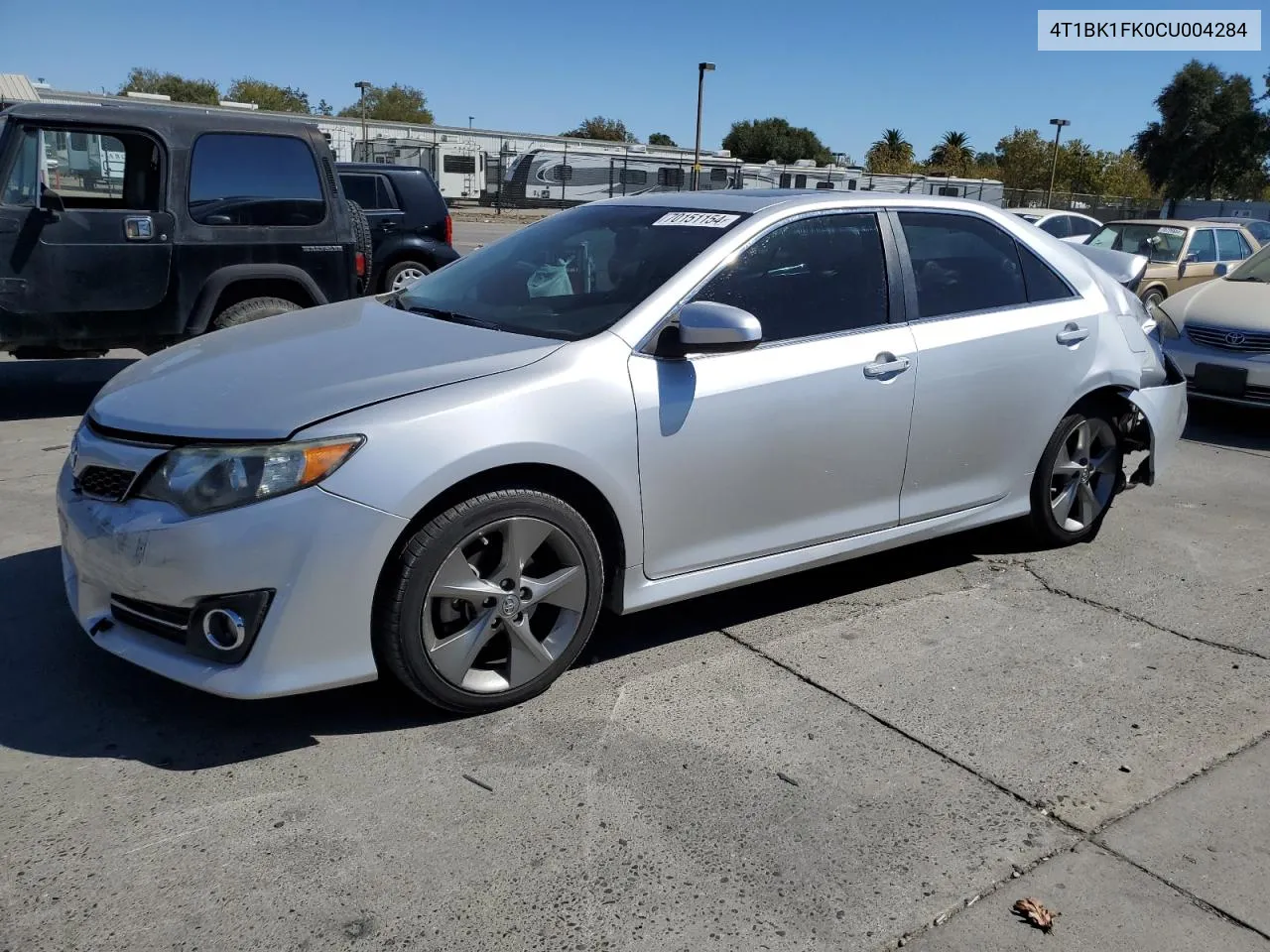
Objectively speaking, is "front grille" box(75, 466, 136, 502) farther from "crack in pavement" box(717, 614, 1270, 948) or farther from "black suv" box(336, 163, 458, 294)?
"black suv" box(336, 163, 458, 294)

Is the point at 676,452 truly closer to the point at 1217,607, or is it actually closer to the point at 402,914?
the point at 402,914

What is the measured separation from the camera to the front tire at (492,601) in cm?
311

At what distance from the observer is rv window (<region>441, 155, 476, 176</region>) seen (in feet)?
132

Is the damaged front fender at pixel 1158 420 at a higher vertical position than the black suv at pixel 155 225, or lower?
lower

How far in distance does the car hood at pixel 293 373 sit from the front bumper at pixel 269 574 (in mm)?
252

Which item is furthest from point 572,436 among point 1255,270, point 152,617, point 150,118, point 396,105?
point 396,105

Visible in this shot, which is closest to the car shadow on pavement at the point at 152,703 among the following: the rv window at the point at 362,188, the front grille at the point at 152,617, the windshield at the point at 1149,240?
the front grille at the point at 152,617

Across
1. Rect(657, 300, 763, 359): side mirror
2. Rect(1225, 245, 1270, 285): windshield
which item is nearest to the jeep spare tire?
Rect(657, 300, 763, 359): side mirror

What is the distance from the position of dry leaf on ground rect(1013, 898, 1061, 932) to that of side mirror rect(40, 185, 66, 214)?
655cm

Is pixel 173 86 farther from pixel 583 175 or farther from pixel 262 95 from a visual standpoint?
pixel 583 175

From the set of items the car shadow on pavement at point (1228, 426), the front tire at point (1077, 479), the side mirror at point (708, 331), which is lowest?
the car shadow on pavement at point (1228, 426)

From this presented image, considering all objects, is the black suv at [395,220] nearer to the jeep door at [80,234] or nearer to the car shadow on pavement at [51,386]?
the car shadow on pavement at [51,386]

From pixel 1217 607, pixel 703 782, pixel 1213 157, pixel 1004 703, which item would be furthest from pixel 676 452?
pixel 1213 157

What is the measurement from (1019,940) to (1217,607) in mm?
2695
